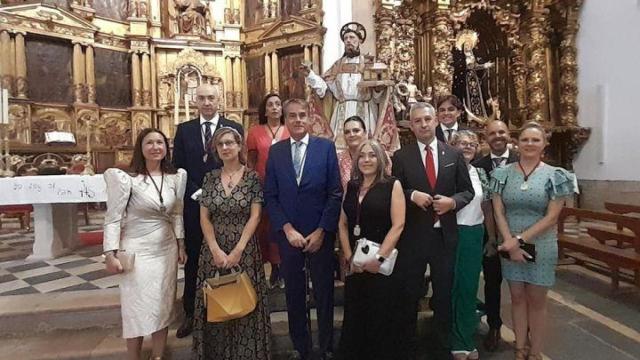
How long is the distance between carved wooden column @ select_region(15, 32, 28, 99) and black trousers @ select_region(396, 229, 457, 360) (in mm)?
9609

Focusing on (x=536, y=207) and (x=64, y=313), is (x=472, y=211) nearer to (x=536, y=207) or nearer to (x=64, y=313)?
(x=536, y=207)

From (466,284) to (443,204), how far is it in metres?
0.69

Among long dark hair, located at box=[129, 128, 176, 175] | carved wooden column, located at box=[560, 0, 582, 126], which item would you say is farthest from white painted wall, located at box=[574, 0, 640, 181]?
long dark hair, located at box=[129, 128, 176, 175]

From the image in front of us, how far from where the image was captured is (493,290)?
9.77ft

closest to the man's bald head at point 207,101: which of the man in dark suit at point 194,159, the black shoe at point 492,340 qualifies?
the man in dark suit at point 194,159

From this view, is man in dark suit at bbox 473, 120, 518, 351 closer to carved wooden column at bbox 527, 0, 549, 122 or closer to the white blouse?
the white blouse

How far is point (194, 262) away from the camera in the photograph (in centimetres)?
301

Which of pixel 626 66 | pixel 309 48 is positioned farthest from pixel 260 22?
pixel 626 66

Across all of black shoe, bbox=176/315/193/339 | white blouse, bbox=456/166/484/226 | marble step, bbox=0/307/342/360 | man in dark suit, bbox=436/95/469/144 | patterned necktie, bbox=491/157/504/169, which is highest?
man in dark suit, bbox=436/95/469/144

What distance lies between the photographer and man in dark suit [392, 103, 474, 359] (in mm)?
2424

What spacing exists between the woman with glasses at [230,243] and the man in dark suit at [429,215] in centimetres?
92

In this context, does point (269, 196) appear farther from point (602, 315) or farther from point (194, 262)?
point (602, 315)

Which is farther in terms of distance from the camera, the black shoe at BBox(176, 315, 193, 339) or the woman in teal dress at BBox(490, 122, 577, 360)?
the black shoe at BBox(176, 315, 193, 339)

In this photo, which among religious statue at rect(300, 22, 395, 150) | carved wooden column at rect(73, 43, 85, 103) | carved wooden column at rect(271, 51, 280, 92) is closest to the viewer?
religious statue at rect(300, 22, 395, 150)
